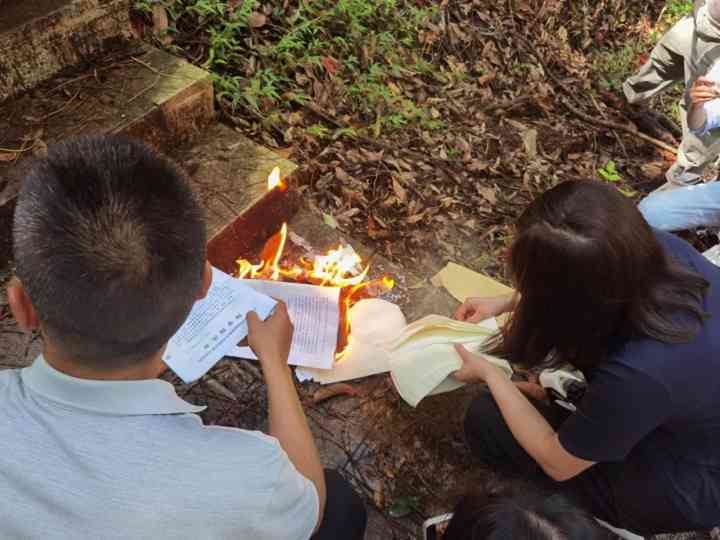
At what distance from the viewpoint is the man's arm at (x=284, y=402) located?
1877mm

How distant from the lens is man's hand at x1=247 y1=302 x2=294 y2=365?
2.20 metres

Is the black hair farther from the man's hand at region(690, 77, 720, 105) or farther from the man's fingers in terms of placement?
the man's hand at region(690, 77, 720, 105)

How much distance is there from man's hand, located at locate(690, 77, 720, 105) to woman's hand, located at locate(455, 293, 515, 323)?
2.28 m

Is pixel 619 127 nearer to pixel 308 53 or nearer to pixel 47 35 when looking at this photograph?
pixel 308 53

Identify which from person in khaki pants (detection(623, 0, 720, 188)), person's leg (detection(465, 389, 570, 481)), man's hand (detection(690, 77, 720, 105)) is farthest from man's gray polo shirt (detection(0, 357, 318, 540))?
person in khaki pants (detection(623, 0, 720, 188))

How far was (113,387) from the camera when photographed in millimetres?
1289

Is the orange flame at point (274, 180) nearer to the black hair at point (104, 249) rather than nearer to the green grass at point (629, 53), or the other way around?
the black hair at point (104, 249)

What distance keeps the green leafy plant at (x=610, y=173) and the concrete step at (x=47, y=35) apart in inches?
150

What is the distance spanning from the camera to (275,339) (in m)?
2.26

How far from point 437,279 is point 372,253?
444 millimetres

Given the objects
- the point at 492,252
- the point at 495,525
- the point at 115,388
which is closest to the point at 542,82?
the point at 492,252

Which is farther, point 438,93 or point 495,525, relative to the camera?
point 438,93

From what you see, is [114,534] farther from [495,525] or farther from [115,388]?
[495,525]

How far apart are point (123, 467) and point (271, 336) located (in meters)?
1.06
